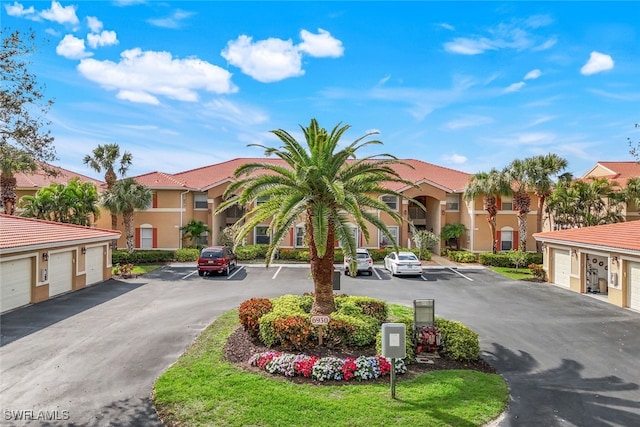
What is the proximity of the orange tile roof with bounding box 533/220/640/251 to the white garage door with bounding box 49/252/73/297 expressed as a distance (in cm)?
2577

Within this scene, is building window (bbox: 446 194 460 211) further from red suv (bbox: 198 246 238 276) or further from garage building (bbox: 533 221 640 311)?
red suv (bbox: 198 246 238 276)

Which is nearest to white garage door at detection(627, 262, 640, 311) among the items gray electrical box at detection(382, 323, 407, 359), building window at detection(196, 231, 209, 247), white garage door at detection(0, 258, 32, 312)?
gray electrical box at detection(382, 323, 407, 359)

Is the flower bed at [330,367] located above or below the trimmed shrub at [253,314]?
below

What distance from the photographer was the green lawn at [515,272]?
25.9m

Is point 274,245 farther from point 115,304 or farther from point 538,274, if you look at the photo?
point 538,274

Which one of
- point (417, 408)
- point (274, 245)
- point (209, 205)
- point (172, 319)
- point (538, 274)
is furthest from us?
point (209, 205)

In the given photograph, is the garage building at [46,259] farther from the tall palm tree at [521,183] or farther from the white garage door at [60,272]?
the tall palm tree at [521,183]

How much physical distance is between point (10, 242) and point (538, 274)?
2743cm

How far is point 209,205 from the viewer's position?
3475 centimetres

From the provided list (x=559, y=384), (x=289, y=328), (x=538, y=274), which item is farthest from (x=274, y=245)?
(x=538, y=274)

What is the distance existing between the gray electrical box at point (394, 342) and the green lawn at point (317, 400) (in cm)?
86

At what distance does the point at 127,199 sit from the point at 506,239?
3049cm

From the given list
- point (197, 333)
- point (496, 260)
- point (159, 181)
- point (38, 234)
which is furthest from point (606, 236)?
point (159, 181)

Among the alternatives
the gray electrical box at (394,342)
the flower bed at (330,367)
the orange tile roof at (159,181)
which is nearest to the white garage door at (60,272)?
the orange tile roof at (159,181)
